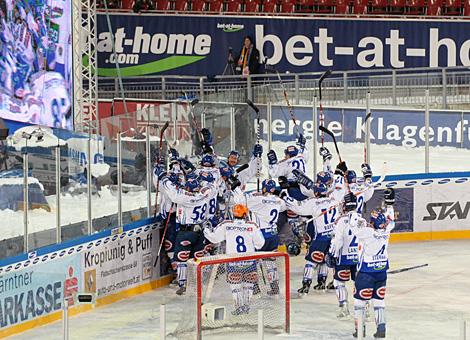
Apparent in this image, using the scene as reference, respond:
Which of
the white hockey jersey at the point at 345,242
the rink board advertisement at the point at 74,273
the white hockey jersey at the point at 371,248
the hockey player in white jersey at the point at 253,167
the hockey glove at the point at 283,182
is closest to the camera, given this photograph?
the white hockey jersey at the point at 371,248

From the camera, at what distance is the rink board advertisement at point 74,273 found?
49.1 ft

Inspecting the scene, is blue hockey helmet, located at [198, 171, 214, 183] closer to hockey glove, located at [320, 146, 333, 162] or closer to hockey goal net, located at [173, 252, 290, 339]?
hockey goal net, located at [173, 252, 290, 339]

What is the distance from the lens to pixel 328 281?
59.3 ft

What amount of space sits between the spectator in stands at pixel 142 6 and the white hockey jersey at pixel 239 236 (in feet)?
39.7

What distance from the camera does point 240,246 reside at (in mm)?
15586

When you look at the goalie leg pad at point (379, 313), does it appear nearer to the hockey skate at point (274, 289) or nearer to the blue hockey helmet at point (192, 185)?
the hockey skate at point (274, 289)

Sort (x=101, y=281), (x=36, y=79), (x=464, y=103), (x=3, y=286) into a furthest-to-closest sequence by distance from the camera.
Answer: (x=464, y=103) → (x=36, y=79) → (x=101, y=281) → (x=3, y=286)

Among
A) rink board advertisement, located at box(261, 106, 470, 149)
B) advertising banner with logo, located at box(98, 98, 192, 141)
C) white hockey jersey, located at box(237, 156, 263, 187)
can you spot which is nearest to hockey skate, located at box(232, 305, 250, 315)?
advertising banner with logo, located at box(98, 98, 192, 141)

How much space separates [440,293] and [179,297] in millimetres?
3035

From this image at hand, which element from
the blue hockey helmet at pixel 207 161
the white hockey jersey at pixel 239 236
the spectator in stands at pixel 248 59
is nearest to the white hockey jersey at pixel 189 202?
the blue hockey helmet at pixel 207 161

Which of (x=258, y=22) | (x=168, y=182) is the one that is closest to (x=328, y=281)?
(x=168, y=182)

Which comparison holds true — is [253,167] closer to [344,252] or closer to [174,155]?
[174,155]

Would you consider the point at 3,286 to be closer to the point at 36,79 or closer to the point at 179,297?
the point at 179,297

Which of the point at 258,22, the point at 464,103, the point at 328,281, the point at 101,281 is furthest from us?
the point at 258,22
